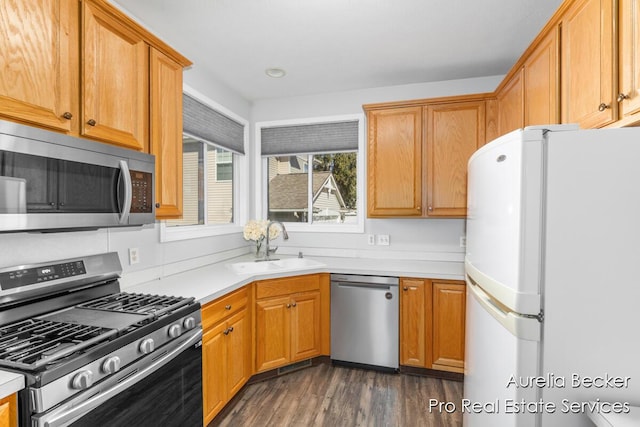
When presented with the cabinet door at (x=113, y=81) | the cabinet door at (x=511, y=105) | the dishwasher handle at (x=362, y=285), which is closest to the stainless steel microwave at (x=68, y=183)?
the cabinet door at (x=113, y=81)

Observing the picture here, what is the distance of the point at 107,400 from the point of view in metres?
1.17

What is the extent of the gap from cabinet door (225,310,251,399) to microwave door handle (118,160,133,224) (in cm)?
95

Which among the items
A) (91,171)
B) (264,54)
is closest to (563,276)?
(91,171)

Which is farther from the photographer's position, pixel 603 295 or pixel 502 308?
pixel 502 308

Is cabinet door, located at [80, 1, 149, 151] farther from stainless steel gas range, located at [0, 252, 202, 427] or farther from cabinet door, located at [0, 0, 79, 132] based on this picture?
stainless steel gas range, located at [0, 252, 202, 427]

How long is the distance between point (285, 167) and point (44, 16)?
2512mm

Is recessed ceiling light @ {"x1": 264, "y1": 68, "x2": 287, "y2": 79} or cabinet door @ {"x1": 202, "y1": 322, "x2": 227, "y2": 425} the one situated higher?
recessed ceiling light @ {"x1": 264, "y1": 68, "x2": 287, "y2": 79}

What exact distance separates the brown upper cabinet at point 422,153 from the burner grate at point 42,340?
2.25m

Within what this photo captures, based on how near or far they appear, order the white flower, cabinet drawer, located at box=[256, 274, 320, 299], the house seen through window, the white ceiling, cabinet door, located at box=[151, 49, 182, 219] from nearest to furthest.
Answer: cabinet door, located at box=[151, 49, 182, 219]
the white ceiling
cabinet drawer, located at box=[256, 274, 320, 299]
the white flower
the house seen through window

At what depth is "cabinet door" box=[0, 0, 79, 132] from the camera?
116 cm

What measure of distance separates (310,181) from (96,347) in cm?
267

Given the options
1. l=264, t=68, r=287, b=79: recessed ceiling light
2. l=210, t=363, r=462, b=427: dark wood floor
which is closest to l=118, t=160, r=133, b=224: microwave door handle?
l=210, t=363, r=462, b=427: dark wood floor

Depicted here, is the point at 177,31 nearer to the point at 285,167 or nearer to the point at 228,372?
the point at 285,167

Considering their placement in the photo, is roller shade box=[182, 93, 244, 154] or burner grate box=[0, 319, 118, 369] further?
roller shade box=[182, 93, 244, 154]
